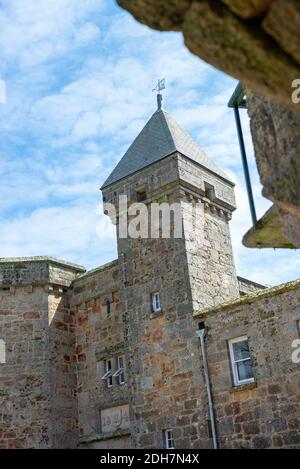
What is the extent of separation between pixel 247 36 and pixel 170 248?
42.6 feet

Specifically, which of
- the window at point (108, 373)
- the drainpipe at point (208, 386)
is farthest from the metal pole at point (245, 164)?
the window at point (108, 373)

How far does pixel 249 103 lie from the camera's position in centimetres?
500

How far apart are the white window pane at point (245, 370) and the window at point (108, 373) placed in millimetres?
4430

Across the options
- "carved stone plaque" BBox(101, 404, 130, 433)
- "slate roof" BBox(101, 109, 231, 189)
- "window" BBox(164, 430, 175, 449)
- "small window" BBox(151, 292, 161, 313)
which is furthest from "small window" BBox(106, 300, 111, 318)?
"window" BBox(164, 430, 175, 449)

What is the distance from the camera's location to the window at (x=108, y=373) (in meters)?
17.0

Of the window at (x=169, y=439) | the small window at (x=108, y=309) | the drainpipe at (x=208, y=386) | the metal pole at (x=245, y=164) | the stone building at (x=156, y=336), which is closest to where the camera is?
the metal pole at (x=245, y=164)

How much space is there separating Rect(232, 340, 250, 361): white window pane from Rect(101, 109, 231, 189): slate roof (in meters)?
5.52

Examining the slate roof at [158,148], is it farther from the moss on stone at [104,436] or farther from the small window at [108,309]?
the moss on stone at [104,436]

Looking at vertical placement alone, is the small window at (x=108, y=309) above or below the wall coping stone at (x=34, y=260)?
below

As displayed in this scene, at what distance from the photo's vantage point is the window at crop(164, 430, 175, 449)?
14.3 meters

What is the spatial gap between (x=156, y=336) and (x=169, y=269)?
1.70 metres

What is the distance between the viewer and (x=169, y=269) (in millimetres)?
15609
